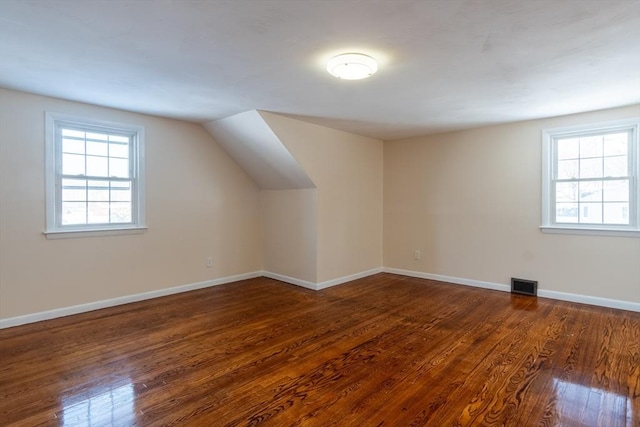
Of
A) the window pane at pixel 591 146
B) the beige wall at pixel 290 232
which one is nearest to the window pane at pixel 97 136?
the beige wall at pixel 290 232

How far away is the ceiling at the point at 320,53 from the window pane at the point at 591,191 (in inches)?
34.2

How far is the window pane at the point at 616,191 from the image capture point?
3.82 metres

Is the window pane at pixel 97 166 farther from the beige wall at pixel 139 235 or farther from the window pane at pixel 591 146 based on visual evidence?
the window pane at pixel 591 146

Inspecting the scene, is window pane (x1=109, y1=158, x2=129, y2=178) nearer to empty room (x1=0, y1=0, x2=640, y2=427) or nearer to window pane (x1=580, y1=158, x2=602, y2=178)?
empty room (x1=0, y1=0, x2=640, y2=427)

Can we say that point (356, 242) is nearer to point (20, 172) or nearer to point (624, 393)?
point (624, 393)

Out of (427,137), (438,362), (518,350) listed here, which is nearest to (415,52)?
(438,362)

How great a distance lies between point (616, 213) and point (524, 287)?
1.32 meters

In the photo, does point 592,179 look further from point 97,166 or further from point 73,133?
point 73,133

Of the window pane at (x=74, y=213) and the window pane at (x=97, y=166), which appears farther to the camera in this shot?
the window pane at (x=97, y=166)

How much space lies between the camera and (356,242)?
5.32m

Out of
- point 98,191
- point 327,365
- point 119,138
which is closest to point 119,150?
point 119,138

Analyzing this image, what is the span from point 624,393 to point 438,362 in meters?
1.11

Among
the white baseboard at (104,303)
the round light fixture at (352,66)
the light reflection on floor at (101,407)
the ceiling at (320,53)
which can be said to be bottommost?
the light reflection on floor at (101,407)

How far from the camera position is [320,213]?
4715 millimetres
